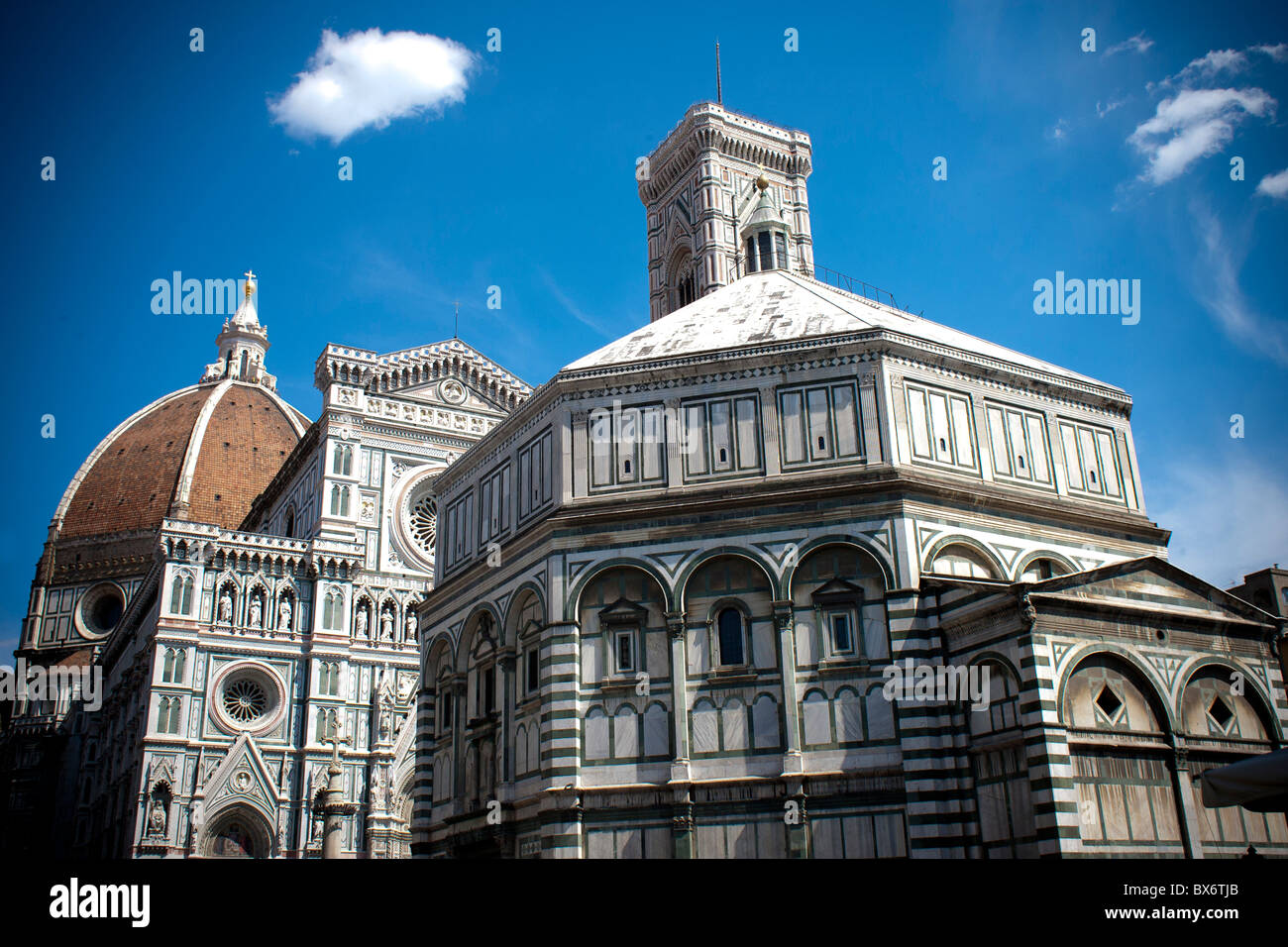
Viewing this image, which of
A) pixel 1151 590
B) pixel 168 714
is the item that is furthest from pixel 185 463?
pixel 1151 590

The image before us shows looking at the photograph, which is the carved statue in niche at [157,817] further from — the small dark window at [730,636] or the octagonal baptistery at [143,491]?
the octagonal baptistery at [143,491]

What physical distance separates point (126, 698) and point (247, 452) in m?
48.8

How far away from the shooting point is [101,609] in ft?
322

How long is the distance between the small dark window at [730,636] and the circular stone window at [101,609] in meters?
85.1

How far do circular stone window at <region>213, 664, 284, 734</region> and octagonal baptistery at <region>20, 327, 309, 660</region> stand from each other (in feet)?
143

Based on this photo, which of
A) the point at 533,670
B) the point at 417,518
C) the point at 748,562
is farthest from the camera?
the point at 417,518

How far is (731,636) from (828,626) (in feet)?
6.95

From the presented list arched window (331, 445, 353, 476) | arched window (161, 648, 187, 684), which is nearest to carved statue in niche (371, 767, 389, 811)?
arched window (161, 648, 187, 684)

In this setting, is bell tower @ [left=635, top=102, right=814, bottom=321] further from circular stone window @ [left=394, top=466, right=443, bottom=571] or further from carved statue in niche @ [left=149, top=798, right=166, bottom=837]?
carved statue in niche @ [left=149, top=798, right=166, bottom=837]

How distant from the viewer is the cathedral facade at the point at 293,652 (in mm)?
50594

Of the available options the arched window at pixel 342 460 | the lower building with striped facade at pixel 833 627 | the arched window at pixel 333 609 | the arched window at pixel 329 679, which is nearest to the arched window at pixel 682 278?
the arched window at pixel 342 460

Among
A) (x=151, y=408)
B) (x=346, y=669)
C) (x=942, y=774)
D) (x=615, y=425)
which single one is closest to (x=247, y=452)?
(x=151, y=408)

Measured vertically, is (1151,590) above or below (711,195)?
below

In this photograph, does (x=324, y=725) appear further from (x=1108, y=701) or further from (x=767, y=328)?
(x=1108, y=701)
